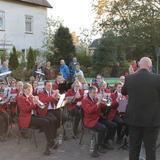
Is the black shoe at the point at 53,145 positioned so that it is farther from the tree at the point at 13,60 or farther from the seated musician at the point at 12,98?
the tree at the point at 13,60

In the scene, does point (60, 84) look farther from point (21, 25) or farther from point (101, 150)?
point (21, 25)

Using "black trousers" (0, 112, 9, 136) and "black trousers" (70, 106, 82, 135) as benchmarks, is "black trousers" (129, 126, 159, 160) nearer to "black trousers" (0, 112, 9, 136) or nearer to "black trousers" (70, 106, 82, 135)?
"black trousers" (70, 106, 82, 135)

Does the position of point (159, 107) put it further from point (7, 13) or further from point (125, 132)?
point (7, 13)

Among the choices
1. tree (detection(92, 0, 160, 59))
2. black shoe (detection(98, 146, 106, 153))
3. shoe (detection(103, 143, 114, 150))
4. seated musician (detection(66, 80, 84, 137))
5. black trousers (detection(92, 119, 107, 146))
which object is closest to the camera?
black trousers (detection(92, 119, 107, 146))

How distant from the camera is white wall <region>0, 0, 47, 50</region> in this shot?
35.6 m

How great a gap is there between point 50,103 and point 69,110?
3.53 feet

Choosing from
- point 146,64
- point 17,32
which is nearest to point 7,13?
point 17,32

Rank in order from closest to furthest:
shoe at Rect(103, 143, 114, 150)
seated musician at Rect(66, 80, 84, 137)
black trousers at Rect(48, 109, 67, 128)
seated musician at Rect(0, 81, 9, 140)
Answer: shoe at Rect(103, 143, 114, 150)
black trousers at Rect(48, 109, 67, 128)
seated musician at Rect(0, 81, 9, 140)
seated musician at Rect(66, 80, 84, 137)

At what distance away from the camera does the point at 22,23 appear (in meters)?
37.2

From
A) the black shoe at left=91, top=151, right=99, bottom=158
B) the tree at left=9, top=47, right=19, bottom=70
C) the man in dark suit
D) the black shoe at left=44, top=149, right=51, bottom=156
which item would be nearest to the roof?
the tree at left=9, top=47, right=19, bottom=70

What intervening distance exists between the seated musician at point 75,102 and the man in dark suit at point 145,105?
381 cm

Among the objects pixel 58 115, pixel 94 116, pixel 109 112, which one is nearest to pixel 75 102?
pixel 58 115

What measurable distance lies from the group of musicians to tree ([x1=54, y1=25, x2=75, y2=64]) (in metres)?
22.1

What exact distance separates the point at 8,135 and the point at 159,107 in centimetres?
483
